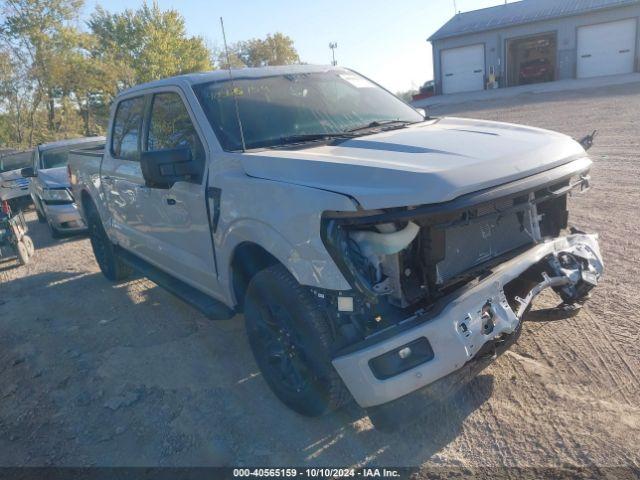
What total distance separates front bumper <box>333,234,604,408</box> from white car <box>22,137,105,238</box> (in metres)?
7.25

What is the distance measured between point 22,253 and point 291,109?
19.6 ft

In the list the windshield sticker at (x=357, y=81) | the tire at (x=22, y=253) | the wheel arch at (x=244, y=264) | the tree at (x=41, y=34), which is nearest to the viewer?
the wheel arch at (x=244, y=264)

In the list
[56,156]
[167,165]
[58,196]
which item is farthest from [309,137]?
[56,156]

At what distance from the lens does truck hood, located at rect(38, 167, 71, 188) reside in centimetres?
920

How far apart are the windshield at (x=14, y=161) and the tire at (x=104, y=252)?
876 centimetres

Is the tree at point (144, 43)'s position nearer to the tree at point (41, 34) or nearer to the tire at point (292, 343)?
the tree at point (41, 34)

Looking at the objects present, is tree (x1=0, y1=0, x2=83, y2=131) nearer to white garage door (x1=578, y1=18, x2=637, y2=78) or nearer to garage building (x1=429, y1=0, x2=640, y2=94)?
garage building (x1=429, y1=0, x2=640, y2=94)

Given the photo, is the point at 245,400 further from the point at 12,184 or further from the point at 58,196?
the point at 12,184

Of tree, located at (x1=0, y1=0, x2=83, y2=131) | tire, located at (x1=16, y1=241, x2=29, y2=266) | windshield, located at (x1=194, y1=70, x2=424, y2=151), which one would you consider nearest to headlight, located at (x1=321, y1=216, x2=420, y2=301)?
windshield, located at (x1=194, y1=70, x2=424, y2=151)

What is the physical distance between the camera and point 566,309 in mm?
3260

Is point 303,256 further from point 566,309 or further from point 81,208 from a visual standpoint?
point 81,208

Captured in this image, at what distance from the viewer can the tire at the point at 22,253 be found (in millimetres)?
7848

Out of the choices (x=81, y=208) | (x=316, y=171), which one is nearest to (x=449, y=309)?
(x=316, y=171)

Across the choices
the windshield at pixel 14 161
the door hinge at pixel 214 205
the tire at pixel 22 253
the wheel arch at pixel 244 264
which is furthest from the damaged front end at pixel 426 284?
the windshield at pixel 14 161
